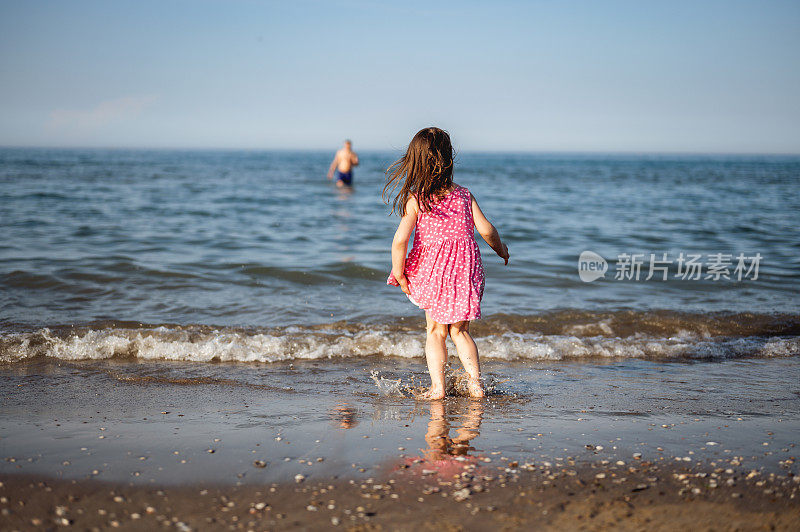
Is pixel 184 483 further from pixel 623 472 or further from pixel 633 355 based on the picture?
pixel 633 355

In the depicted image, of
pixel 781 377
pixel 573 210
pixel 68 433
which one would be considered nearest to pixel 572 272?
pixel 781 377

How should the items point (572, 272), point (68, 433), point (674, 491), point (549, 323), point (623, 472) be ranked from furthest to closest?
1. point (572, 272)
2. point (549, 323)
3. point (68, 433)
4. point (623, 472)
5. point (674, 491)

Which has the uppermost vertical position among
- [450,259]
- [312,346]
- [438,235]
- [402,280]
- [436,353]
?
[438,235]

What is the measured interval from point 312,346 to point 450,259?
1971mm

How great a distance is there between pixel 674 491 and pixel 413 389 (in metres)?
1.97

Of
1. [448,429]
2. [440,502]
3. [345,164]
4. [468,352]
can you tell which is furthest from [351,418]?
[345,164]

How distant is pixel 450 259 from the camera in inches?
144

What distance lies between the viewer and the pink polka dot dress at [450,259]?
363 cm

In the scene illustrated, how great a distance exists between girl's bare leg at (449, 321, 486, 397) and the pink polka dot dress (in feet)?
0.45

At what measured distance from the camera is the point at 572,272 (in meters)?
8.61

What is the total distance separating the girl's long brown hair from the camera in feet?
11.5

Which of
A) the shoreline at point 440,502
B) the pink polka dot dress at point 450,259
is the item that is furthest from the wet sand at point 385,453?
the pink polka dot dress at point 450,259

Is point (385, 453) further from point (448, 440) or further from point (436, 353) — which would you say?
point (436, 353)

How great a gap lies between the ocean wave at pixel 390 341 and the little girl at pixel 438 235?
62.5 inches
